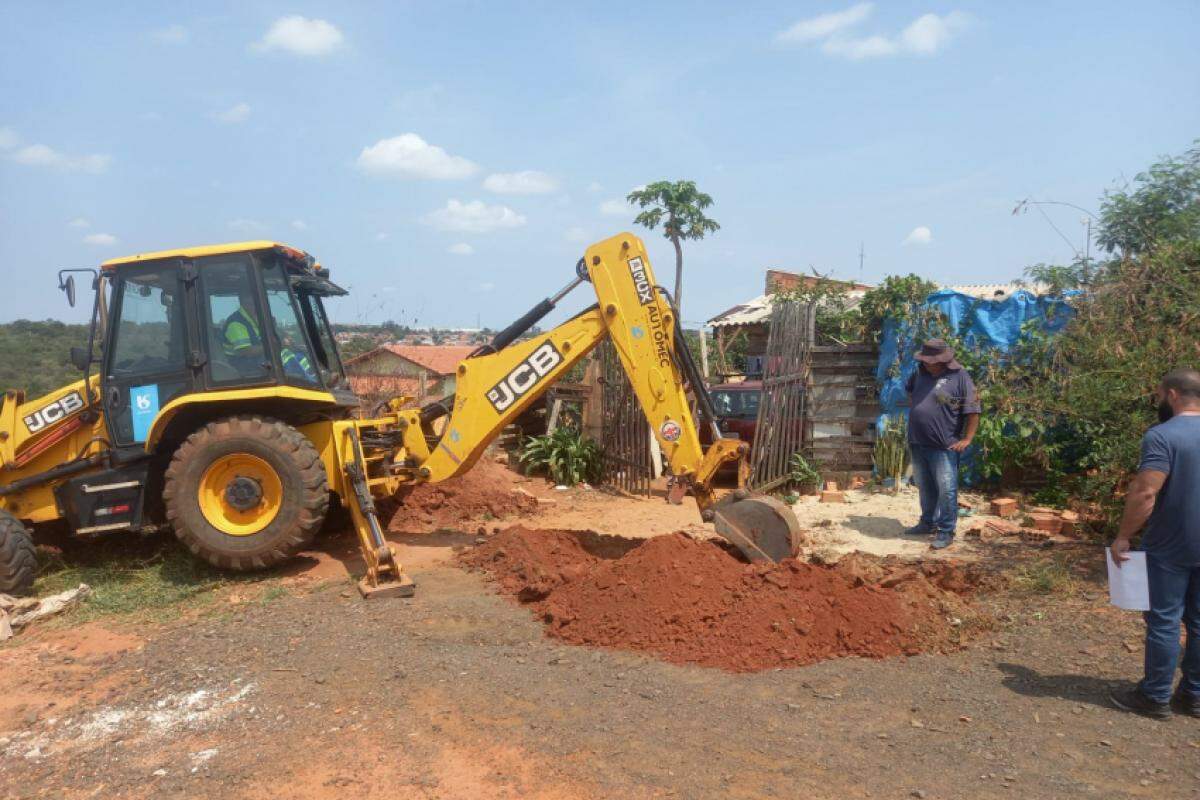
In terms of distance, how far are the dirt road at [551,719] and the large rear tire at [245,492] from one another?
0.94 metres

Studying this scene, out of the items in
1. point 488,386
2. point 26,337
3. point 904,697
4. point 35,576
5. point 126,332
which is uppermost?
point 26,337

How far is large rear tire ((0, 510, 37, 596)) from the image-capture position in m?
5.82

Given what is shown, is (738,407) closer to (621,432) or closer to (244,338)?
(621,432)

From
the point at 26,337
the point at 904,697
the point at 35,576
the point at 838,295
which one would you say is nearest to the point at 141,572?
the point at 35,576

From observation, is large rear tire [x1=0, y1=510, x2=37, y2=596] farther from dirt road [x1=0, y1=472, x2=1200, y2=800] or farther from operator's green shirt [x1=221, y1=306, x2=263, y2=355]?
operator's green shirt [x1=221, y1=306, x2=263, y2=355]

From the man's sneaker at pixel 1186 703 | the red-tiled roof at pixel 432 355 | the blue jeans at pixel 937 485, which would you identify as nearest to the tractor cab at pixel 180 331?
the blue jeans at pixel 937 485

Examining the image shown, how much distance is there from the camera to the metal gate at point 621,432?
10258 millimetres

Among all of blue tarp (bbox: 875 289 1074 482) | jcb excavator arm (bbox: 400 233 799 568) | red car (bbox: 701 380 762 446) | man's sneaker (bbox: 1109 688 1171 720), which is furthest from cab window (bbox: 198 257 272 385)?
blue tarp (bbox: 875 289 1074 482)

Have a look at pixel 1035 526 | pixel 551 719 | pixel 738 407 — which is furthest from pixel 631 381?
pixel 738 407

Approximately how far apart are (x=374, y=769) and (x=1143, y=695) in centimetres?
346

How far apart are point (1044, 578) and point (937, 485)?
5.56 feet

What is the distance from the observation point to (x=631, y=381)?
19.5 ft

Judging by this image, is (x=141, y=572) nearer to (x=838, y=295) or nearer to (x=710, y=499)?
(x=710, y=499)

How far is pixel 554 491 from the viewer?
1055 centimetres
